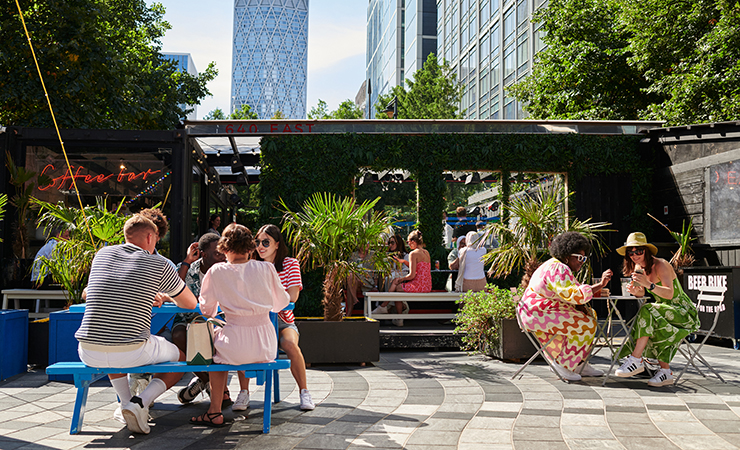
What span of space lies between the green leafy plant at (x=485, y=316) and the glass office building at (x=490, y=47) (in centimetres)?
2162

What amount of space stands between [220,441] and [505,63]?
3472cm

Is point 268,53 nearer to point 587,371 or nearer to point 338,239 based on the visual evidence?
point 338,239

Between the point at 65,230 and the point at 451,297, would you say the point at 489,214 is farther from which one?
the point at 65,230

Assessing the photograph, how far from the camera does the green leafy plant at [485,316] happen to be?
6816 mm

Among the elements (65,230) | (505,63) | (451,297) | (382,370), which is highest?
(505,63)

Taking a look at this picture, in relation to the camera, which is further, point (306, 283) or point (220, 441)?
point (306, 283)

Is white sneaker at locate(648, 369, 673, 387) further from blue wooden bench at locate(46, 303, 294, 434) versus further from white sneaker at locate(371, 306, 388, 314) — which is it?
white sneaker at locate(371, 306, 388, 314)

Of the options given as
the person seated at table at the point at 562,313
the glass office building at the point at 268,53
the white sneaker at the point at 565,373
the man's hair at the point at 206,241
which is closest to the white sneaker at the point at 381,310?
the person seated at table at the point at 562,313

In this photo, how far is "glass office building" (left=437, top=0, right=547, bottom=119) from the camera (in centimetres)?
3209

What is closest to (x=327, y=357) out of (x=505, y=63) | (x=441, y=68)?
(x=441, y=68)

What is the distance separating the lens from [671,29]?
15.8 m

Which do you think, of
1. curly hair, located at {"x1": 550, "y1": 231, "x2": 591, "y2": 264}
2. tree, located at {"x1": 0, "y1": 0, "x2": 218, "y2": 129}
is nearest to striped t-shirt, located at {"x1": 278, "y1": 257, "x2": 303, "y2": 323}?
curly hair, located at {"x1": 550, "y1": 231, "x2": 591, "y2": 264}

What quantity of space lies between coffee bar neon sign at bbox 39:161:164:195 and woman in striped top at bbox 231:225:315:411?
5055mm

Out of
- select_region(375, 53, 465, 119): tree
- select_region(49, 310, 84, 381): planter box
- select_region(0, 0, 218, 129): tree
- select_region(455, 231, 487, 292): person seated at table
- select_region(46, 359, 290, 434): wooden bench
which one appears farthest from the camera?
select_region(375, 53, 465, 119): tree
